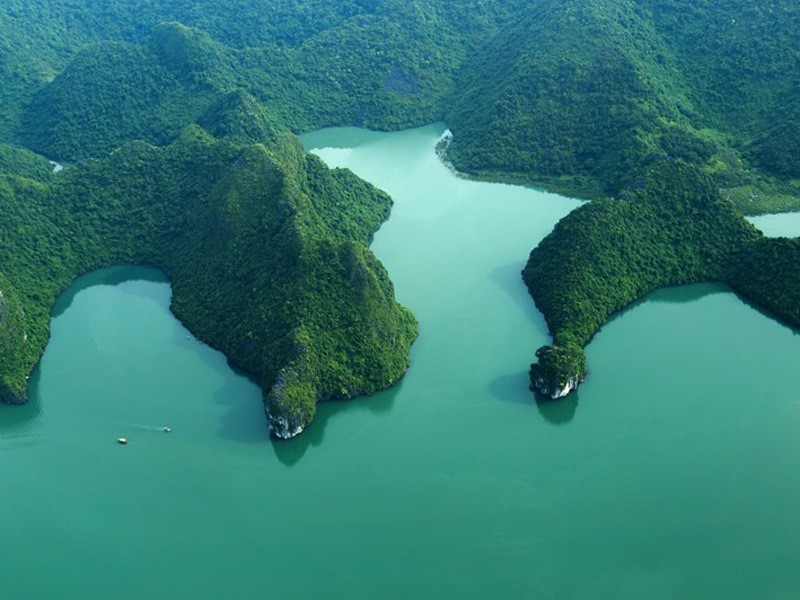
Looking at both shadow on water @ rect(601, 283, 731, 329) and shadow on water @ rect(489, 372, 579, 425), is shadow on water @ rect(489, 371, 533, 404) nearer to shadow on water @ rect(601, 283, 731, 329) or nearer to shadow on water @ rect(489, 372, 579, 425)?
shadow on water @ rect(489, 372, 579, 425)

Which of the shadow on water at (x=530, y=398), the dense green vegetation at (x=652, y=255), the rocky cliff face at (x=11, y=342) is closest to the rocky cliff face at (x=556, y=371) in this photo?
the shadow on water at (x=530, y=398)

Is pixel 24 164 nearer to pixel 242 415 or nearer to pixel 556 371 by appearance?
pixel 242 415

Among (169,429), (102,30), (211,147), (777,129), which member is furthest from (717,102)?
(102,30)

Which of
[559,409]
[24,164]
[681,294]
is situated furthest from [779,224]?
Answer: [24,164]

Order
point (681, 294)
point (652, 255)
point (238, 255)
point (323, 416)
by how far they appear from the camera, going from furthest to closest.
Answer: point (652, 255) < point (681, 294) < point (238, 255) < point (323, 416)

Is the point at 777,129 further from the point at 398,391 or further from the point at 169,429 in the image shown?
the point at 169,429

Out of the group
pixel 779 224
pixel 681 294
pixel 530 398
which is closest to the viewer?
pixel 530 398

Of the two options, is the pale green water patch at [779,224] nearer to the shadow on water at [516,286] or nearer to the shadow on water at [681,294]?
the shadow on water at [681,294]
